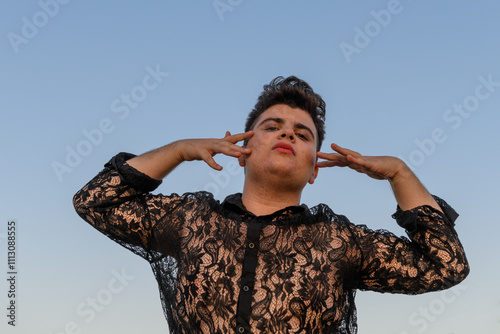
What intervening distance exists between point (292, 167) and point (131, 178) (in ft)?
3.37

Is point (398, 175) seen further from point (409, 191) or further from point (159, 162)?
point (159, 162)

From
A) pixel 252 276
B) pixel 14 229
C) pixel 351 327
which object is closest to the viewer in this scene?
pixel 252 276

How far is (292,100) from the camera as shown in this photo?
418cm

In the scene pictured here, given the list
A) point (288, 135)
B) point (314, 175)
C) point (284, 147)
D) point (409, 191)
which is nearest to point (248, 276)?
point (284, 147)

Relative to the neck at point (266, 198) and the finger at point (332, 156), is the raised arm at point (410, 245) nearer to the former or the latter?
the finger at point (332, 156)

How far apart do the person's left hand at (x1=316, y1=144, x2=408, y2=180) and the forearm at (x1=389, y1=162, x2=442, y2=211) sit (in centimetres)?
3

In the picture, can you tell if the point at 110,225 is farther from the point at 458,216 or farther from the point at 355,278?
the point at 458,216

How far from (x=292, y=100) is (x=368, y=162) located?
0.76 m

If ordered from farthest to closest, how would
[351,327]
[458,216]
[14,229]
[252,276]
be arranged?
1. [14,229]
2. [458,216]
3. [351,327]
4. [252,276]

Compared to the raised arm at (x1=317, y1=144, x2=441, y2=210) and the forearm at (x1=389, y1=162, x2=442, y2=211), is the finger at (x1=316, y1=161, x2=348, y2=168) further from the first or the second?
the forearm at (x1=389, y1=162, x2=442, y2=211)

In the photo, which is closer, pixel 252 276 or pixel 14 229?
pixel 252 276

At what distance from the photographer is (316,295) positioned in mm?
3340

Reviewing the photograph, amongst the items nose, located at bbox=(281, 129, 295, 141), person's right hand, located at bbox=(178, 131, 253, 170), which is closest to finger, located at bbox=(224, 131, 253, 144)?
person's right hand, located at bbox=(178, 131, 253, 170)

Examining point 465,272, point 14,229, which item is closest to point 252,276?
point 465,272
